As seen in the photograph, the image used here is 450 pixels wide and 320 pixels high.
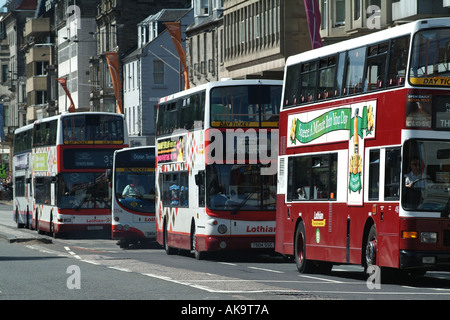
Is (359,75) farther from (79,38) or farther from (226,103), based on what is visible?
(79,38)

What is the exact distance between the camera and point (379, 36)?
1991 cm

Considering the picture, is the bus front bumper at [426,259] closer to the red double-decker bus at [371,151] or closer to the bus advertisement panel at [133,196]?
the red double-decker bus at [371,151]

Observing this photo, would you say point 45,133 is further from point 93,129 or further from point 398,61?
point 398,61

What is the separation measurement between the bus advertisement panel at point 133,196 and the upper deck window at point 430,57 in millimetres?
19842

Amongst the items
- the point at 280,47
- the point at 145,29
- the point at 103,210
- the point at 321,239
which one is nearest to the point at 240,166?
the point at 321,239

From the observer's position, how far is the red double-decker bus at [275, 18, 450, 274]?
730 inches

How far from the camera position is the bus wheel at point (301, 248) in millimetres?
23344

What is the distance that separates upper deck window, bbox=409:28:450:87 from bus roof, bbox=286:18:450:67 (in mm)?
99

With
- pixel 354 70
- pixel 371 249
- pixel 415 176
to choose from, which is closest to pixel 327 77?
pixel 354 70

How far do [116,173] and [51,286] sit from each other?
20487mm

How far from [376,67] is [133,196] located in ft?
62.8

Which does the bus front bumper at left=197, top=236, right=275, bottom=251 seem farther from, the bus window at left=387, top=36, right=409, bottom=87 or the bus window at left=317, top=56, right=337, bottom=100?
the bus window at left=387, top=36, right=409, bottom=87

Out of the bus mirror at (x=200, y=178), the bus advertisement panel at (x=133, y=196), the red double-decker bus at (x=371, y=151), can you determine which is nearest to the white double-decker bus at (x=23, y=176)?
the bus advertisement panel at (x=133, y=196)

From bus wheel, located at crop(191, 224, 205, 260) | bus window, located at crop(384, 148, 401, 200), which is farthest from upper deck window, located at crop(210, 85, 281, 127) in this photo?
bus window, located at crop(384, 148, 401, 200)
